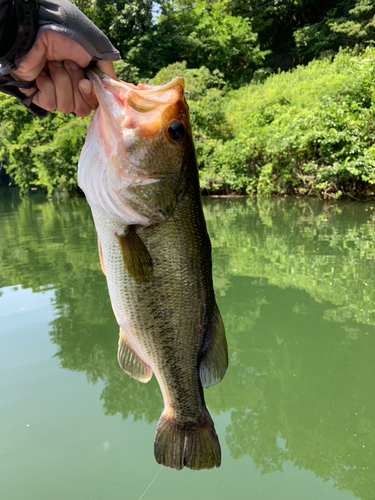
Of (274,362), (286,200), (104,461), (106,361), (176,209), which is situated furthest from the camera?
(286,200)

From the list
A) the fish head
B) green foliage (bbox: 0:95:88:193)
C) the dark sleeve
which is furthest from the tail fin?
green foliage (bbox: 0:95:88:193)

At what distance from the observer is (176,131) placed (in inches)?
58.6

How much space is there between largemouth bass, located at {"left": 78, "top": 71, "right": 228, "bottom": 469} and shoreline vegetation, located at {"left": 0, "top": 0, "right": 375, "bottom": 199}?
12.1 m

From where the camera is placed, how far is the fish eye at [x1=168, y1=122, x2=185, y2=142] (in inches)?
58.2

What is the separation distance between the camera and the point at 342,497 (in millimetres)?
2363

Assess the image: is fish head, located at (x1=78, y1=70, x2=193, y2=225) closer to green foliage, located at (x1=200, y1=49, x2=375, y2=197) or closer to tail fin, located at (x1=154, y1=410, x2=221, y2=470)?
tail fin, located at (x1=154, y1=410, x2=221, y2=470)

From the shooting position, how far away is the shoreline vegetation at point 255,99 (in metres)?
13.4

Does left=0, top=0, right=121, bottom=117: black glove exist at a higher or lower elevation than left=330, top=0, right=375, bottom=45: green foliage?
lower

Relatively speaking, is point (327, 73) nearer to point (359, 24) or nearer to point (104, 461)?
point (359, 24)

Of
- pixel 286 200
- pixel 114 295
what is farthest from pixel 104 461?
pixel 286 200

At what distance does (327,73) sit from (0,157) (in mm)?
26506

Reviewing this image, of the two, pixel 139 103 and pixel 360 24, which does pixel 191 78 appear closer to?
pixel 360 24

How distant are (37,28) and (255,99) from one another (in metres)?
21.2

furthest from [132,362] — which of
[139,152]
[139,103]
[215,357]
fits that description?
[139,103]
